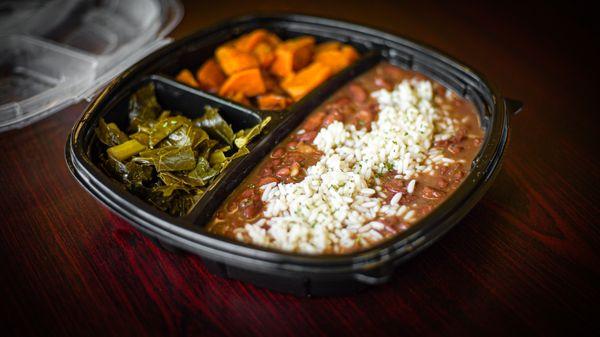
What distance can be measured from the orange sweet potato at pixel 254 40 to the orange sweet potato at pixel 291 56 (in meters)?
0.08

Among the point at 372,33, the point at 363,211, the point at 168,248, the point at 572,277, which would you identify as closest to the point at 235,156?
the point at 168,248

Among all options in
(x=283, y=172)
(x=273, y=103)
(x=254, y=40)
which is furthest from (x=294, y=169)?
(x=254, y=40)

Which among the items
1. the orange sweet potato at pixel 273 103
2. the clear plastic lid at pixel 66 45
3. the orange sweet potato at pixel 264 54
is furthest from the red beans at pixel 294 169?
the clear plastic lid at pixel 66 45

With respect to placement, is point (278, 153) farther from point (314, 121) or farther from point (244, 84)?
point (244, 84)

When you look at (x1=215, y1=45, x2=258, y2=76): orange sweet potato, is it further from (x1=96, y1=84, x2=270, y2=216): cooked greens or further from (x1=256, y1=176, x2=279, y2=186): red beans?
(x1=256, y1=176, x2=279, y2=186): red beans

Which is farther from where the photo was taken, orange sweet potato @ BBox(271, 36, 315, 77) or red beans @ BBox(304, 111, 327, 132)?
orange sweet potato @ BBox(271, 36, 315, 77)

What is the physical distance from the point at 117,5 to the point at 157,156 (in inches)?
76.5

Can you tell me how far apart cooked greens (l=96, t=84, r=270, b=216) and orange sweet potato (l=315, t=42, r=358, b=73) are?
0.74m

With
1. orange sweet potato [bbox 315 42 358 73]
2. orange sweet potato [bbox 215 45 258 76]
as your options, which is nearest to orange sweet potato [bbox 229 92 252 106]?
orange sweet potato [bbox 215 45 258 76]

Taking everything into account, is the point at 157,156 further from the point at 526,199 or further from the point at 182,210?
the point at 526,199

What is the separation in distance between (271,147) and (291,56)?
737mm

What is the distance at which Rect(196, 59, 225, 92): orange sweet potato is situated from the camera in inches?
104

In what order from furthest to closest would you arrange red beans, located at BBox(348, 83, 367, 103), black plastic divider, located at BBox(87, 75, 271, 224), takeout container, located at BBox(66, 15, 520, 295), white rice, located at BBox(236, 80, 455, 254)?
red beans, located at BBox(348, 83, 367, 103)
black plastic divider, located at BBox(87, 75, 271, 224)
white rice, located at BBox(236, 80, 455, 254)
takeout container, located at BBox(66, 15, 520, 295)

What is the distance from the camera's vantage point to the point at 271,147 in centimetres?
221
